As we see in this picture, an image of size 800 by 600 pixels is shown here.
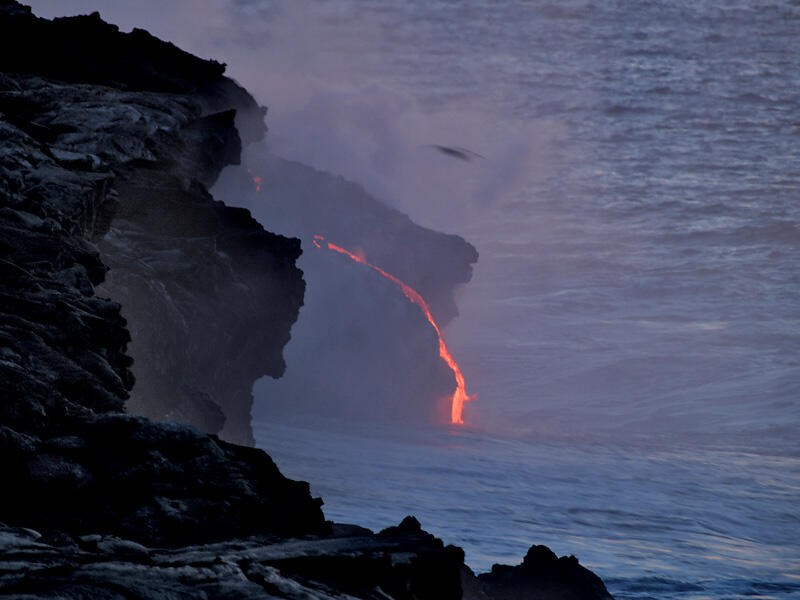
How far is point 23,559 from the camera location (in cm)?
658

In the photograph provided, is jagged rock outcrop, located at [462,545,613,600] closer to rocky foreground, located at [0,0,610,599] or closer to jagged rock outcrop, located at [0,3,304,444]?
rocky foreground, located at [0,0,610,599]

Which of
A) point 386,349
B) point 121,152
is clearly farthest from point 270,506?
point 386,349

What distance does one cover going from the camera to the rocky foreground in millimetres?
7562

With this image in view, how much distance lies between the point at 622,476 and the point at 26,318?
7533 centimetres

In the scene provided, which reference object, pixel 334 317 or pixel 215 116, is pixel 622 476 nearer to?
pixel 334 317

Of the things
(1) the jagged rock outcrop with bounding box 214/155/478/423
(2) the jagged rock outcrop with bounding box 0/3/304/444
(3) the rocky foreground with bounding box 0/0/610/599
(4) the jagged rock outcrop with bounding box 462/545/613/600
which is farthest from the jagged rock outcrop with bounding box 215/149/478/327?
(4) the jagged rock outcrop with bounding box 462/545/613/600

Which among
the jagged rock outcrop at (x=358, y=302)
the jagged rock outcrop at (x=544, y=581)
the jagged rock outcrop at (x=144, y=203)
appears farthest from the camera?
the jagged rock outcrop at (x=358, y=302)

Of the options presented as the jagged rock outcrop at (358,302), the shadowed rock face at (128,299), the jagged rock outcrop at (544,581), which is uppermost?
the jagged rock outcrop at (358,302)

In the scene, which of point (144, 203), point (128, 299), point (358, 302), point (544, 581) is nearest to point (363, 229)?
point (358, 302)

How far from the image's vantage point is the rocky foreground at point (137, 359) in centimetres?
756

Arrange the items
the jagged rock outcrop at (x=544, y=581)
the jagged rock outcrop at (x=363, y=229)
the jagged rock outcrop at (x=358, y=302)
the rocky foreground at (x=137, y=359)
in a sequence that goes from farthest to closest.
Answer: the jagged rock outcrop at (x=363, y=229) → the jagged rock outcrop at (x=358, y=302) → the jagged rock outcrop at (x=544, y=581) → the rocky foreground at (x=137, y=359)

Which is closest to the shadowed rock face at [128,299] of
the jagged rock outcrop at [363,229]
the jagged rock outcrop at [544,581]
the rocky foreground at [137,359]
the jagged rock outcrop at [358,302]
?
the rocky foreground at [137,359]

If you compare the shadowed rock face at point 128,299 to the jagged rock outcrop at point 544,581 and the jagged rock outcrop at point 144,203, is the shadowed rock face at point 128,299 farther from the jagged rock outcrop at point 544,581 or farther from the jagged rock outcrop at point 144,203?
the jagged rock outcrop at point 544,581

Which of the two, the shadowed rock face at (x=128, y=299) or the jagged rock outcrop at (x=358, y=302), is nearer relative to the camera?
the shadowed rock face at (x=128, y=299)
